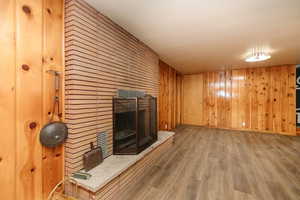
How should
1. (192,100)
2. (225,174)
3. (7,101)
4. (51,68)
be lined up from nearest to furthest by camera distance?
(7,101) → (51,68) → (225,174) → (192,100)

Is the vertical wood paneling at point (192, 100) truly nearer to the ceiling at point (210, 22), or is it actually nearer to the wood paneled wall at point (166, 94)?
the wood paneled wall at point (166, 94)

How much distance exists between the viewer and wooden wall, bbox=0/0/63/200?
113 centimetres

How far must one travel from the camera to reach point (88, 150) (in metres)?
1.64

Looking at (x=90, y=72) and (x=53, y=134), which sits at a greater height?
(x=90, y=72)

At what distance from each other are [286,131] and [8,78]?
7.16 meters

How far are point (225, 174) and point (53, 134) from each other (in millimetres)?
2534

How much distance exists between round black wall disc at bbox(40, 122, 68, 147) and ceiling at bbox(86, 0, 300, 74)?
1.51 m

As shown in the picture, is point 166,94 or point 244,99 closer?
point 166,94

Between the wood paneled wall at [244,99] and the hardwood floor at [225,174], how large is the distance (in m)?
1.71

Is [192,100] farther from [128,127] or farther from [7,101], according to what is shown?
[7,101]

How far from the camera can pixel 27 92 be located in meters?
1.25

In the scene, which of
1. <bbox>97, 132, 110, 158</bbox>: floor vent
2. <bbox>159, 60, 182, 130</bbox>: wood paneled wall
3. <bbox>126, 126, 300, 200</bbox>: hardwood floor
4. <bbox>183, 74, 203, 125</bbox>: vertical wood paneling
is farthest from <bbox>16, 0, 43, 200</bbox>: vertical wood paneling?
<bbox>183, 74, 203, 125</bbox>: vertical wood paneling

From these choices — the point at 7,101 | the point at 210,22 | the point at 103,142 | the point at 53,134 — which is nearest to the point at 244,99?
the point at 210,22

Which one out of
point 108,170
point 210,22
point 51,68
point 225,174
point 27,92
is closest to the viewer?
point 27,92
